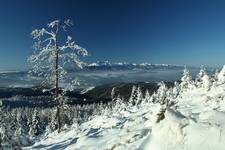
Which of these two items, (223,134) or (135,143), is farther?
(135,143)

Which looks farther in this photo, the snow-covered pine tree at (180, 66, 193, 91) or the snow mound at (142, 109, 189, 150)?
the snow-covered pine tree at (180, 66, 193, 91)

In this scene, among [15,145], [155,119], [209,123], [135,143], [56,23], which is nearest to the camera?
[209,123]

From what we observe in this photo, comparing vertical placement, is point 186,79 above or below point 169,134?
below

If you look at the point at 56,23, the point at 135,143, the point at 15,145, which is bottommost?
the point at 15,145

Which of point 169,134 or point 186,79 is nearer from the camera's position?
point 169,134

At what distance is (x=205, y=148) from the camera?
35.7 feet

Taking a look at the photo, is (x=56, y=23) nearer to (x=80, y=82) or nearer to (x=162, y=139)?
(x=80, y=82)

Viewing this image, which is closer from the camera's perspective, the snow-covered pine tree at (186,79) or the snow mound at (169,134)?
the snow mound at (169,134)

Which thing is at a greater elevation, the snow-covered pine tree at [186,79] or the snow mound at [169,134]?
the snow mound at [169,134]

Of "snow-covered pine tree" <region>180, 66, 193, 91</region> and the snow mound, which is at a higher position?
the snow mound

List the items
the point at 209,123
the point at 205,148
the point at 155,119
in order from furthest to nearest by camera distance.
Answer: the point at 155,119 → the point at 209,123 → the point at 205,148

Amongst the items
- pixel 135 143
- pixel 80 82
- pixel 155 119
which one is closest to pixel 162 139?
pixel 135 143

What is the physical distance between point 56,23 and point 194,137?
23592 mm

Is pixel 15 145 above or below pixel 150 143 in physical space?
below
